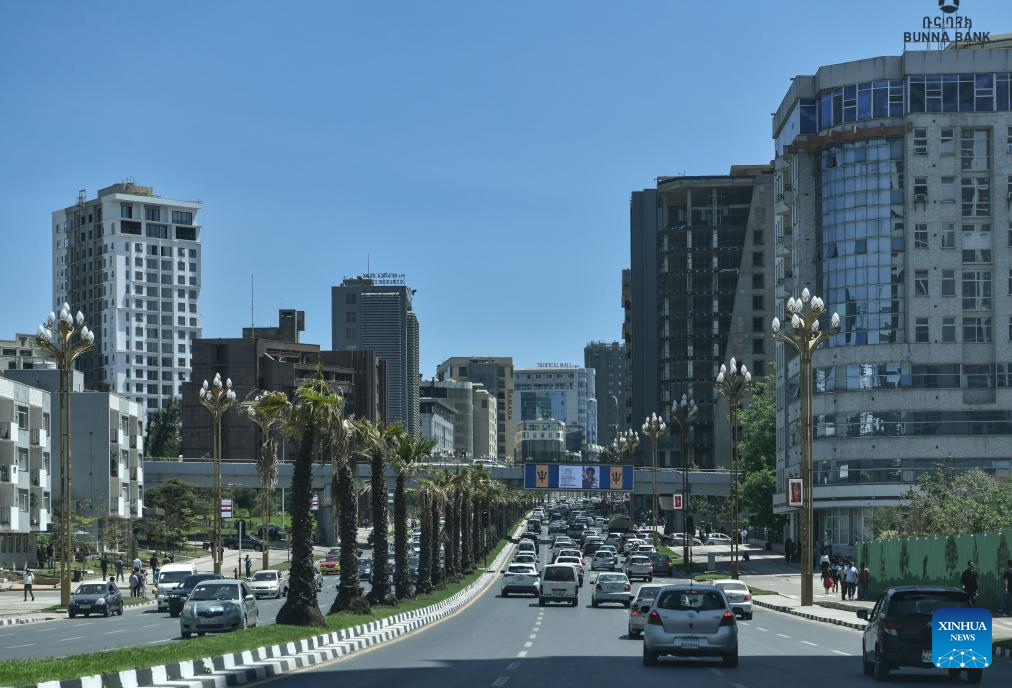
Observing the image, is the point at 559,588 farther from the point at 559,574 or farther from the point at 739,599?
the point at 739,599

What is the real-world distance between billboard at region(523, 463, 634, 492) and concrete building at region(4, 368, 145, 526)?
117ft

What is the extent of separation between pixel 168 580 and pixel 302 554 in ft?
90.4

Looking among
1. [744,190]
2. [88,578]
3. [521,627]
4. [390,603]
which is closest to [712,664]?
[521,627]

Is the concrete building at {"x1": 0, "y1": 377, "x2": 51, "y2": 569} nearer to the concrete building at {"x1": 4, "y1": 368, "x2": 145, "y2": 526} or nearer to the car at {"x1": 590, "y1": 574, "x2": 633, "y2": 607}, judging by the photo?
the concrete building at {"x1": 4, "y1": 368, "x2": 145, "y2": 526}

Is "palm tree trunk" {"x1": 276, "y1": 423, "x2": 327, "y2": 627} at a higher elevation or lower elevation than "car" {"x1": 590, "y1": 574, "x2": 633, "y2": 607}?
higher

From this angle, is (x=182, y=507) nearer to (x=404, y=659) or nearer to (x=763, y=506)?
(x=763, y=506)

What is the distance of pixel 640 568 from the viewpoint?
258 ft

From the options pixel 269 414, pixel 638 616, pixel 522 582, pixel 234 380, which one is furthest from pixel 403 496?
pixel 234 380

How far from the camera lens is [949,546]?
169 ft

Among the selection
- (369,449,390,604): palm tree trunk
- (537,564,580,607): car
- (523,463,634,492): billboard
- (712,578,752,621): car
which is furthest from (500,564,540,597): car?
(523,463,634,492): billboard

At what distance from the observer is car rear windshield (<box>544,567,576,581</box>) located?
59.6 meters

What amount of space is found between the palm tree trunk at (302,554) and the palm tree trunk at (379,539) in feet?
35.1

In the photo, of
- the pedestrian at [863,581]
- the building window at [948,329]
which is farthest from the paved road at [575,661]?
the building window at [948,329]

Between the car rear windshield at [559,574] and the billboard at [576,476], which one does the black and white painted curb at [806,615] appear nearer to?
the car rear windshield at [559,574]
